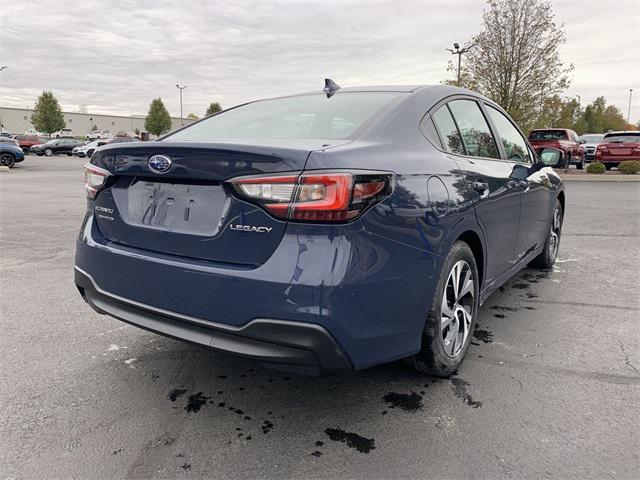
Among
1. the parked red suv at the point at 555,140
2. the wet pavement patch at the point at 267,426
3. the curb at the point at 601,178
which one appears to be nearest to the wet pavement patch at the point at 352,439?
the wet pavement patch at the point at 267,426

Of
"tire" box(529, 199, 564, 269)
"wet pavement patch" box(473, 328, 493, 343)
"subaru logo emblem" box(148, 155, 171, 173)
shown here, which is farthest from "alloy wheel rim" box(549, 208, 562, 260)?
"subaru logo emblem" box(148, 155, 171, 173)

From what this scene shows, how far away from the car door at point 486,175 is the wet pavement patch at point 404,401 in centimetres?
102

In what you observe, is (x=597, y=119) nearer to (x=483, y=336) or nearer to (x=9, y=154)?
(x=9, y=154)

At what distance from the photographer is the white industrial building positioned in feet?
326

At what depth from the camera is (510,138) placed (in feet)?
13.6

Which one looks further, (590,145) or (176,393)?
(590,145)

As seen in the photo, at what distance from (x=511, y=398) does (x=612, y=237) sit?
5.40 m

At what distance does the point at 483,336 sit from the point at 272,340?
1.98 metres

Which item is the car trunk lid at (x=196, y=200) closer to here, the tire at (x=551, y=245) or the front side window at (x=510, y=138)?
the front side window at (x=510, y=138)

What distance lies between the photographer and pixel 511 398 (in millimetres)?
2680

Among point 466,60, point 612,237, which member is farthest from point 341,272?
Answer: point 466,60

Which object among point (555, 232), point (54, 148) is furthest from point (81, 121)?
point (555, 232)

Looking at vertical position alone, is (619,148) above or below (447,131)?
above

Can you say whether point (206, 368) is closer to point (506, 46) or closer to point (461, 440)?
point (461, 440)
